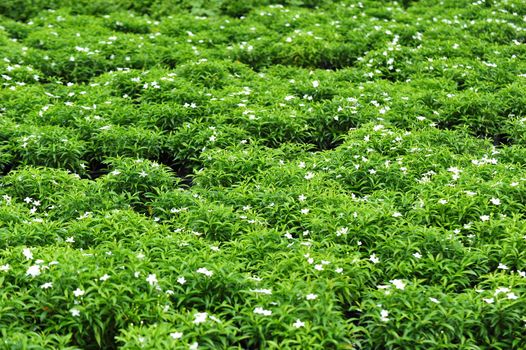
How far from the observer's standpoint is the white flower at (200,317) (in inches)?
170

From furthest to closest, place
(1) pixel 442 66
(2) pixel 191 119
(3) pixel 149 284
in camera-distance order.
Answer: (1) pixel 442 66 → (2) pixel 191 119 → (3) pixel 149 284

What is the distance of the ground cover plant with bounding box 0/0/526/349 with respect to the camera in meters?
4.49

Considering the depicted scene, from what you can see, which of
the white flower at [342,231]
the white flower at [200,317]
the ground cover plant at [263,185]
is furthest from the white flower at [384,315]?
the white flower at [200,317]

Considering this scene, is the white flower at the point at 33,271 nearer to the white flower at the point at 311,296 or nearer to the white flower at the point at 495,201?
the white flower at the point at 311,296

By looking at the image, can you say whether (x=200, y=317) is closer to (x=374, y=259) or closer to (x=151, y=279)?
(x=151, y=279)

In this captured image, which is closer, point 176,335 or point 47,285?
point 176,335

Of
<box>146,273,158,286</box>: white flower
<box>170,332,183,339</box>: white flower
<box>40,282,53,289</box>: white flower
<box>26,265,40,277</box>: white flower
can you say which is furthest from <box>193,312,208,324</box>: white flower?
<box>26,265,40,277</box>: white flower

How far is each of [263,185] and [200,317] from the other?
216 centimetres

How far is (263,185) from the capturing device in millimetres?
6293

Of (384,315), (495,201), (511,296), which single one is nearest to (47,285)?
(384,315)

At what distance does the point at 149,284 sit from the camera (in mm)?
4695

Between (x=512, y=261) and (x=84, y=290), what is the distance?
321 cm

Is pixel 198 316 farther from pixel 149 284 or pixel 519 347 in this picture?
pixel 519 347

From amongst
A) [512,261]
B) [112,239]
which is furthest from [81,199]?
[512,261]
